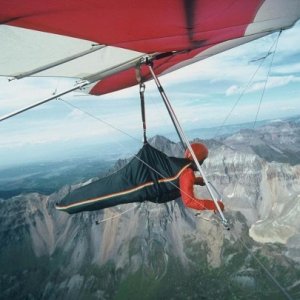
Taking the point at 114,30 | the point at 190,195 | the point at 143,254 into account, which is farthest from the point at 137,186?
the point at 143,254

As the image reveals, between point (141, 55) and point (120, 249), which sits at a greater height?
point (141, 55)

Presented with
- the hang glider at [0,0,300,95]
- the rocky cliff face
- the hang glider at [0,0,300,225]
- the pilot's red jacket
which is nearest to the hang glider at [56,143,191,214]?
the pilot's red jacket

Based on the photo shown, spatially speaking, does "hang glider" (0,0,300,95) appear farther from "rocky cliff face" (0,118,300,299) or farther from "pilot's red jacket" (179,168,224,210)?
"rocky cliff face" (0,118,300,299)

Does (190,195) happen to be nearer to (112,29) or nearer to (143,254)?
(112,29)

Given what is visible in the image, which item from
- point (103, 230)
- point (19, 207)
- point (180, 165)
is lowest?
point (103, 230)

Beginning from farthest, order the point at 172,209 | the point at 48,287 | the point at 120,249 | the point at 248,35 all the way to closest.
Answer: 1. the point at 172,209
2. the point at 120,249
3. the point at 48,287
4. the point at 248,35

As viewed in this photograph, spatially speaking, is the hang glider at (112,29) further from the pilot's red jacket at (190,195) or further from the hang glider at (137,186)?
the pilot's red jacket at (190,195)

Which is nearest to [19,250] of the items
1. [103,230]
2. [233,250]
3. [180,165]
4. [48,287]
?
[48,287]

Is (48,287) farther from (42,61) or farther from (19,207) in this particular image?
(42,61)
